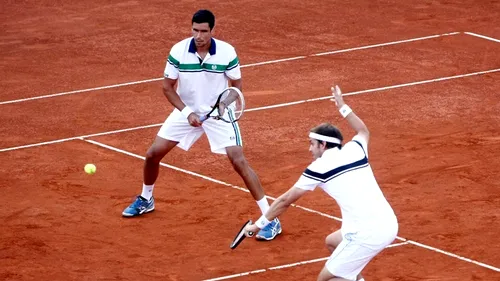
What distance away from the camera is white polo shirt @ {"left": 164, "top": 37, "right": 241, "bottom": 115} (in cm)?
1323

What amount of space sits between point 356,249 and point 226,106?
3.29 metres

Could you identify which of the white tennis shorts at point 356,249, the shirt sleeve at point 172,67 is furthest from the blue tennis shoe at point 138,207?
the white tennis shorts at point 356,249

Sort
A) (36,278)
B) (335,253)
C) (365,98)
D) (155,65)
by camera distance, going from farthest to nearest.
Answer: (155,65), (365,98), (36,278), (335,253)

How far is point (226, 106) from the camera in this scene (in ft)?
43.0

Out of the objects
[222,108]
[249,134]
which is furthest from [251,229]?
[249,134]

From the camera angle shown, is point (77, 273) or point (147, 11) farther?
point (147, 11)

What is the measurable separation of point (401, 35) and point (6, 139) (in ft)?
26.2

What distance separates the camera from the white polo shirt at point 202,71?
13227 mm

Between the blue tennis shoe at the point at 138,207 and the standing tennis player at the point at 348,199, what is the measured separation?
3.72 m

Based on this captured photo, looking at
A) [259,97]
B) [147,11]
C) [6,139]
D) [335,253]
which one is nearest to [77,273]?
[335,253]

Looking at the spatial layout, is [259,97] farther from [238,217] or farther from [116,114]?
[238,217]

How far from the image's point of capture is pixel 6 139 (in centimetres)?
1688

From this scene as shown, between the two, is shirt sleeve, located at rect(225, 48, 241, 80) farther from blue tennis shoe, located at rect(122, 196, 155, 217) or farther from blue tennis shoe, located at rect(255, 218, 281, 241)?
blue tennis shoe, located at rect(122, 196, 155, 217)

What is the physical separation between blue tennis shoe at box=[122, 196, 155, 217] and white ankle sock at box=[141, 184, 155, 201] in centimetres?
4
